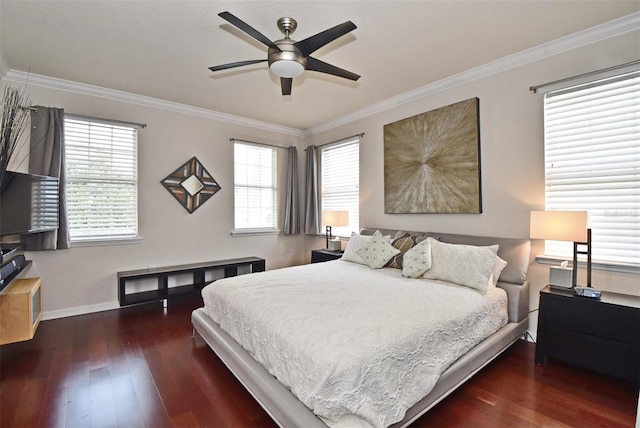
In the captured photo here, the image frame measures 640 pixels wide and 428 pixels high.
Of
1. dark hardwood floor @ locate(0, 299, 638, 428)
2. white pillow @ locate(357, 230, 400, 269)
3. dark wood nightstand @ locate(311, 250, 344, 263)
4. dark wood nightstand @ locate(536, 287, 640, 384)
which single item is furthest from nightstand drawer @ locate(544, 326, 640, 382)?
dark wood nightstand @ locate(311, 250, 344, 263)

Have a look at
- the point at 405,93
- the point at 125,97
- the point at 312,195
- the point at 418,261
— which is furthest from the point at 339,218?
the point at 125,97

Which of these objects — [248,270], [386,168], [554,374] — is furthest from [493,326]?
[248,270]

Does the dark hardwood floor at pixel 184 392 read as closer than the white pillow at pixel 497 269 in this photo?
Yes

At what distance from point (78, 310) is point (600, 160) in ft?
18.5

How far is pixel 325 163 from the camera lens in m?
5.29

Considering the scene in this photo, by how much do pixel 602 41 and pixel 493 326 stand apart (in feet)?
8.31

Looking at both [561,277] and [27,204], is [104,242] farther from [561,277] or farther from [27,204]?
[561,277]

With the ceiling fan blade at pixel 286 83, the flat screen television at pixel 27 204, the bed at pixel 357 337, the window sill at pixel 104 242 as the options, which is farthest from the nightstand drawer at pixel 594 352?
the window sill at pixel 104 242

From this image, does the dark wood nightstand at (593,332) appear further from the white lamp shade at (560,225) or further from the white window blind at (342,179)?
the white window blind at (342,179)

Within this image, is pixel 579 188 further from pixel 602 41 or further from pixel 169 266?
pixel 169 266

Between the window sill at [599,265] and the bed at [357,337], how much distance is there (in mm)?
183

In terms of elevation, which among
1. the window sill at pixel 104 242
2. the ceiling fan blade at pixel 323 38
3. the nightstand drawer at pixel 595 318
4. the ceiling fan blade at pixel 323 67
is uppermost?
the ceiling fan blade at pixel 323 38

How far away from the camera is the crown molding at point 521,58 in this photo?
7.91ft

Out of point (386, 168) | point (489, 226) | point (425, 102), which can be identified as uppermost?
point (425, 102)
